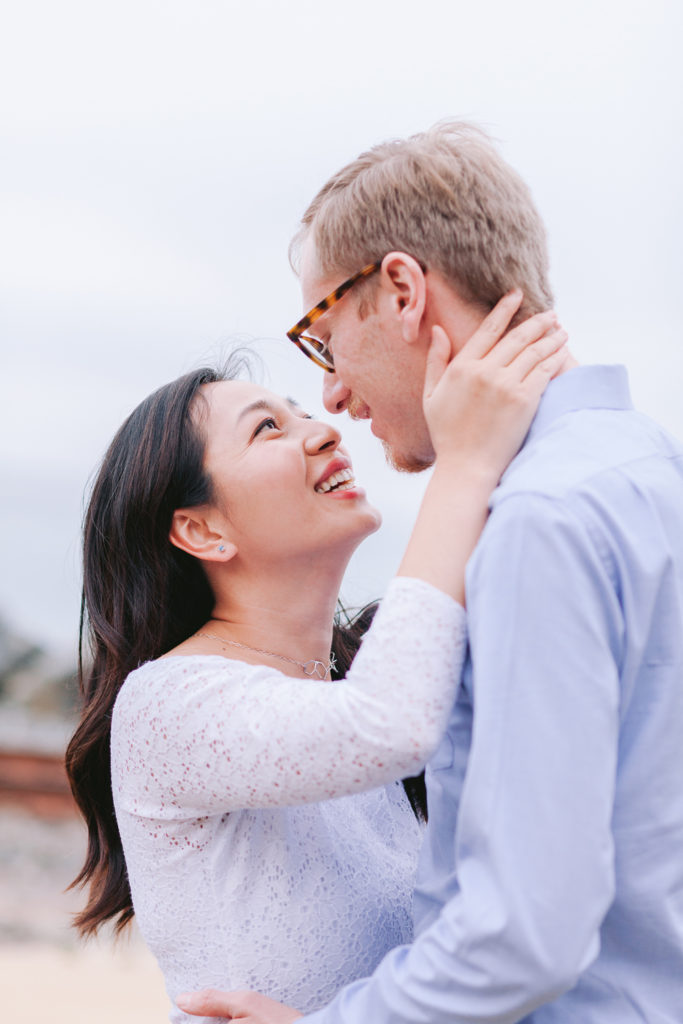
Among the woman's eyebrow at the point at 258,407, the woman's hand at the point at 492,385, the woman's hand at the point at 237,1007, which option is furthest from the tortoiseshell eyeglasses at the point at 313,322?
the woman's hand at the point at 237,1007

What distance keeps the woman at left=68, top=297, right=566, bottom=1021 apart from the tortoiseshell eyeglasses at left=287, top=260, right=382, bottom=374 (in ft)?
0.56

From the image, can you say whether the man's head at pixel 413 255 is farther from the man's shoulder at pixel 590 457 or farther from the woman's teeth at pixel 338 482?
the woman's teeth at pixel 338 482

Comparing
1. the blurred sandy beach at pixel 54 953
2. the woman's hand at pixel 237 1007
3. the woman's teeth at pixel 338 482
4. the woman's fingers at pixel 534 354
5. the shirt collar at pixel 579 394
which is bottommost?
the blurred sandy beach at pixel 54 953

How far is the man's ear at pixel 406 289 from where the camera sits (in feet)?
5.20

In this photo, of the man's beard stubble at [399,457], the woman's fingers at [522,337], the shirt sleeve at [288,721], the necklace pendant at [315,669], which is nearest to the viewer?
the shirt sleeve at [288,721]

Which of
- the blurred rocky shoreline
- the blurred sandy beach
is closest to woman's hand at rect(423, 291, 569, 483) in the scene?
the blurred sandy beach

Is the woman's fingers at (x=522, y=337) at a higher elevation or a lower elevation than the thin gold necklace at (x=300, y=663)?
higher

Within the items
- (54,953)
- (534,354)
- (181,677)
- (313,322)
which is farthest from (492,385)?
(54,953)

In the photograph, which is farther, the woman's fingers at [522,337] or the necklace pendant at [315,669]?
the necklace pendant at [315,669]

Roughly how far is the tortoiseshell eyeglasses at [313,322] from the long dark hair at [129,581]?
1.49 feet

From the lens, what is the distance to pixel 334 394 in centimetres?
186

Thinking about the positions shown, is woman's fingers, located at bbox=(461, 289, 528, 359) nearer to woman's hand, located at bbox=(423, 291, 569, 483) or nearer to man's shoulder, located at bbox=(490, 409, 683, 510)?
woman's hand, located at bbox=(423, 291, 569, 483)

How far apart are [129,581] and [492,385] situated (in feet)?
3.54

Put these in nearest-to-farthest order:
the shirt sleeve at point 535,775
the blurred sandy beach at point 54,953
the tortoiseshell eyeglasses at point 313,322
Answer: the shirt sleeve at point 535,775
the tortoiseshell eyeglasses at point 313,322
the blurred sandy beach at point 54,953
